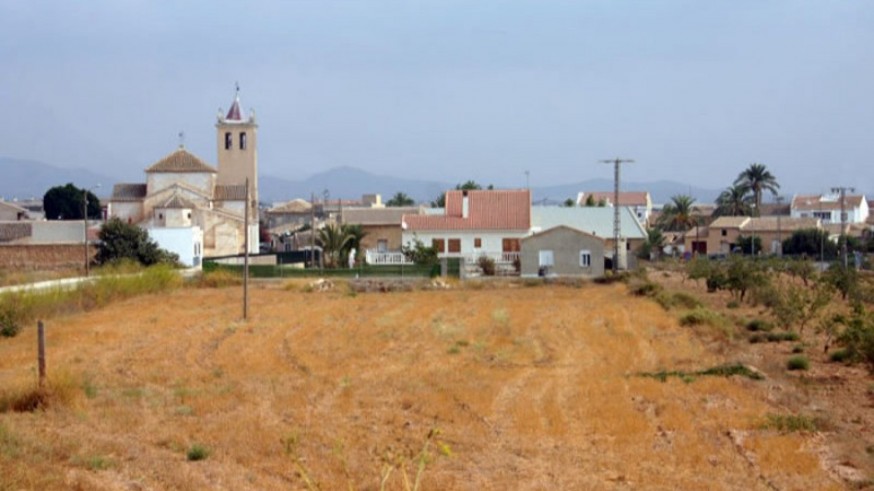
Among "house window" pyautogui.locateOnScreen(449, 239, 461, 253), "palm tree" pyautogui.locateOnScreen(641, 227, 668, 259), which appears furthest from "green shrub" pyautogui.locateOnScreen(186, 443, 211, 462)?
"palm tree" pyautogui.locateOnScreen(641, 227, 668, 259)

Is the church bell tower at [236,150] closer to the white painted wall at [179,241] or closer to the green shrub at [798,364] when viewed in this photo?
the white painted wall at [179,241]

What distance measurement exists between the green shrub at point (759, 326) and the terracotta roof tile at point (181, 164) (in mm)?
50429

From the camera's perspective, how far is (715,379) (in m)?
19.0

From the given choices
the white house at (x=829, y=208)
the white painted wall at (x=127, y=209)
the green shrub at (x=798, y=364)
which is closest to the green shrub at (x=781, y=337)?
the green shrub at (x=798, y=364)

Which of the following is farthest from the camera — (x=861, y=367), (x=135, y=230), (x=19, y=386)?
(x=135, y=230)

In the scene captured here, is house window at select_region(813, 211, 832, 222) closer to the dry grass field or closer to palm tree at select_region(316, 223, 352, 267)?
palm tree at select_region(316, 223, 352, 267)

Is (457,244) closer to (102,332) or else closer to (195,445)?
(102,332)

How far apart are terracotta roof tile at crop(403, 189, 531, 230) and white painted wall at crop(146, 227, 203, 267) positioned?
40.9 ft

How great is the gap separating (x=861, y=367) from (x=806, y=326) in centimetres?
903

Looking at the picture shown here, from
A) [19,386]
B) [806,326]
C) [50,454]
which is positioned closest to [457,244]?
[806,326]

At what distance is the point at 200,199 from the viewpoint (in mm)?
71125

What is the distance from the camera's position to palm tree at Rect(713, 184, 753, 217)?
99.9 metres

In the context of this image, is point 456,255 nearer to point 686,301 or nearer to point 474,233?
point 474,233

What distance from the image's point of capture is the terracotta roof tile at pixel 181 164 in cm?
7206
